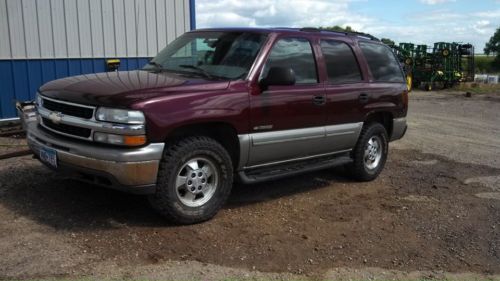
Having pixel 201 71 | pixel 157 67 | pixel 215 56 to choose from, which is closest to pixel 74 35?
pixel 157 67

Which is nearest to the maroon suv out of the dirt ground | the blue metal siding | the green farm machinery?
the dirt ground

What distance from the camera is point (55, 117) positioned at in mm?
5043

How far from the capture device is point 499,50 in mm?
63406

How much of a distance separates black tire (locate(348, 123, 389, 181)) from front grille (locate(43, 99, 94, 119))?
360 cm

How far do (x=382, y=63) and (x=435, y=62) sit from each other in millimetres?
21400

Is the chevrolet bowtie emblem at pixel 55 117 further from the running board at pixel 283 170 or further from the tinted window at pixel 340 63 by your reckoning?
the tinted window at pixel 340 63

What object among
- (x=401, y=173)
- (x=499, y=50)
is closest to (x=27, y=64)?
(x=401, y=173)

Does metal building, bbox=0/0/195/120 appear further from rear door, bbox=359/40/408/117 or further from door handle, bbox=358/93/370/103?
door handle, bbox=358/93/370/103

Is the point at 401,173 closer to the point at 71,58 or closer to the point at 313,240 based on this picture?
the point at 313,240

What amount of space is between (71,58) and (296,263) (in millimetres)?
7330

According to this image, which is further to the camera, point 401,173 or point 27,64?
point 27,64

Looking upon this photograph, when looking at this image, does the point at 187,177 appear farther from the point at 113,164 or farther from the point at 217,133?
the point at 113,164

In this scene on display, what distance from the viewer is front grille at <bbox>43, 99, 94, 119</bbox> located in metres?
4.74

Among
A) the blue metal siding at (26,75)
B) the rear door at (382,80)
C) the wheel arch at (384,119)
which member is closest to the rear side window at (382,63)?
the rear door at (382,80)
